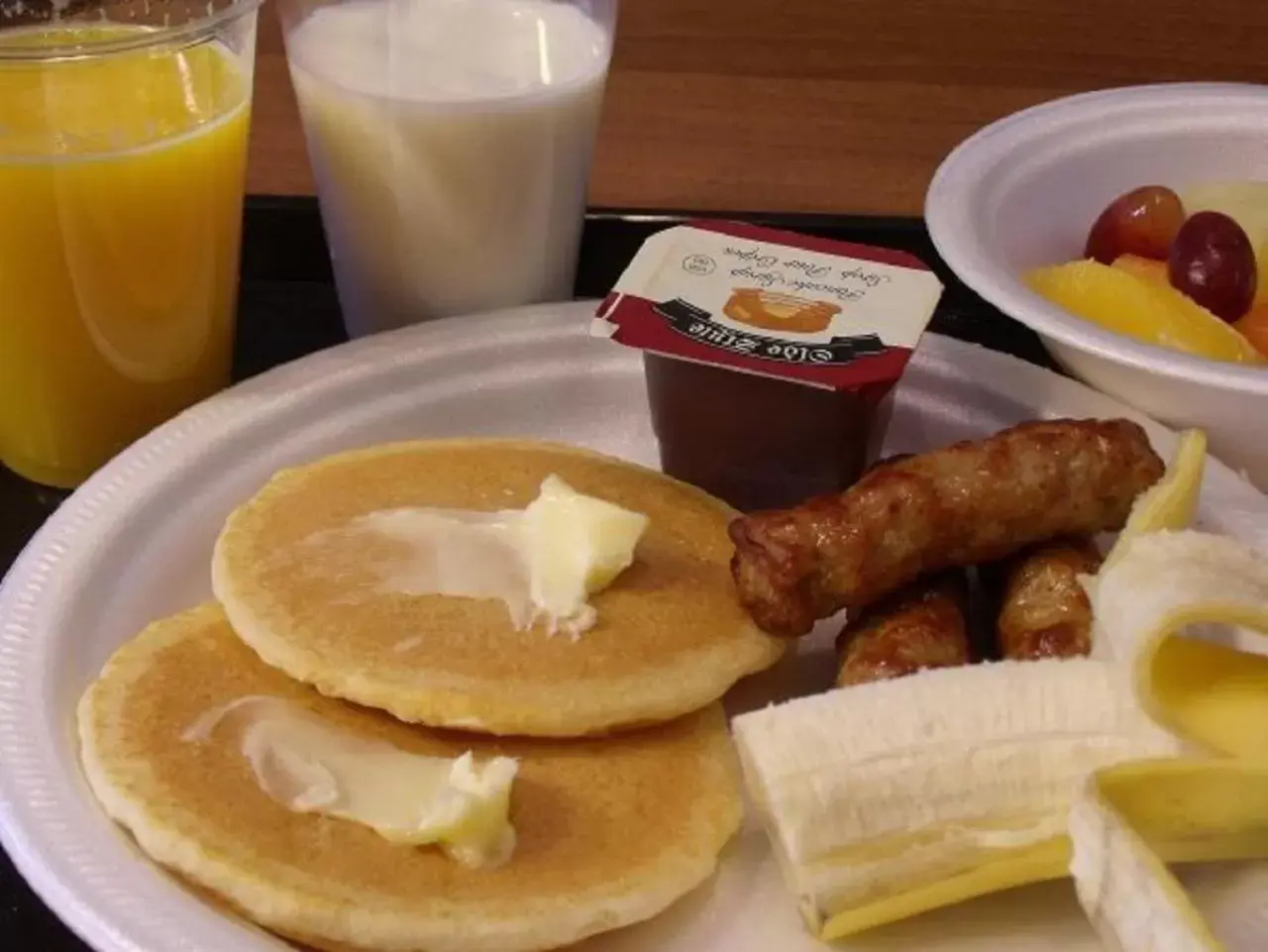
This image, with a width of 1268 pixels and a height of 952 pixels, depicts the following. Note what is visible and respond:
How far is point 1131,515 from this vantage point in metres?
1.44

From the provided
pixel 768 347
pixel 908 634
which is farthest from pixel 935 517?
pixel 768 347

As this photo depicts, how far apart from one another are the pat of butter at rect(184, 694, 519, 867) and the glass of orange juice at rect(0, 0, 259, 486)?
0.59m

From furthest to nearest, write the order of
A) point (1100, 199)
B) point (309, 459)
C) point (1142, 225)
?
point (1100, 199) → point (1142, 225) → point (309, 459)

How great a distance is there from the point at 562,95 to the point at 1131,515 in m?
0.82

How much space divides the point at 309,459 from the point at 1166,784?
3.21 feet

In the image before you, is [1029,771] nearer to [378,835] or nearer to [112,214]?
[378,835]

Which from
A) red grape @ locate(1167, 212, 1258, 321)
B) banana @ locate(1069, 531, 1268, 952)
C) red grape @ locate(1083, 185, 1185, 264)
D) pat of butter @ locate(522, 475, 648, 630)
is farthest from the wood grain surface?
banana @ locate(1069, 531, 1268, 952)

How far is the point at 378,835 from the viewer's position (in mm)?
1173

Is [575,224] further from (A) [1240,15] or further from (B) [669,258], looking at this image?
(A) [1240,15]

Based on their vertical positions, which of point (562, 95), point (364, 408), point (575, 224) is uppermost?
point (562, 95)

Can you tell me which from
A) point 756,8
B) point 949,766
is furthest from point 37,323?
point 756,8

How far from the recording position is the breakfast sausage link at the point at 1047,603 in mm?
1359

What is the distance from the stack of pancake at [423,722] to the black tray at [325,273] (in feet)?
1.79

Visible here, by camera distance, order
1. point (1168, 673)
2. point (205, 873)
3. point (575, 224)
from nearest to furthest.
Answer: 1. point (205, 873)
2. point (1168, 673)
3. point (575, 224)
